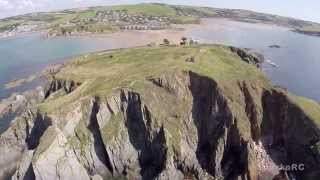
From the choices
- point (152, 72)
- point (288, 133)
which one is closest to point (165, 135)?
point (152, 72)

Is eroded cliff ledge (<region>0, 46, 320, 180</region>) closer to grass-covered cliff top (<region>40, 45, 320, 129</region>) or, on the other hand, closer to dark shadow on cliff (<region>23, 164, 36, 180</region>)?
dark shadow on cliff (<region>23, 164, 36, 180</region>)

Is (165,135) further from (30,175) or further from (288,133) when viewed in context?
(30,175)

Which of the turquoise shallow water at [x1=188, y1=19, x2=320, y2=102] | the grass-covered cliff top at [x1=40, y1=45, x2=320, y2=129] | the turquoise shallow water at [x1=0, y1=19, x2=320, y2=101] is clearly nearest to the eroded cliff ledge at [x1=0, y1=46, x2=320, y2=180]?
the grass-covered cliff top at [x1=40, y1=45, x2=320, y2=129]

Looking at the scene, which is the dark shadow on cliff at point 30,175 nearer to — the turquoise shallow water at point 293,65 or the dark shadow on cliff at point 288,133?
the dark shadow on cliff at point 288,133

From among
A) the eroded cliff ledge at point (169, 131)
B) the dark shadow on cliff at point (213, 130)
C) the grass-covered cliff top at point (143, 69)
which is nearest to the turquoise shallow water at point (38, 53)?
the grass-covered cliff top at point (143, 69)

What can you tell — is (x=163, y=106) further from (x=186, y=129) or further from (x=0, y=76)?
(x=0, y=76)
